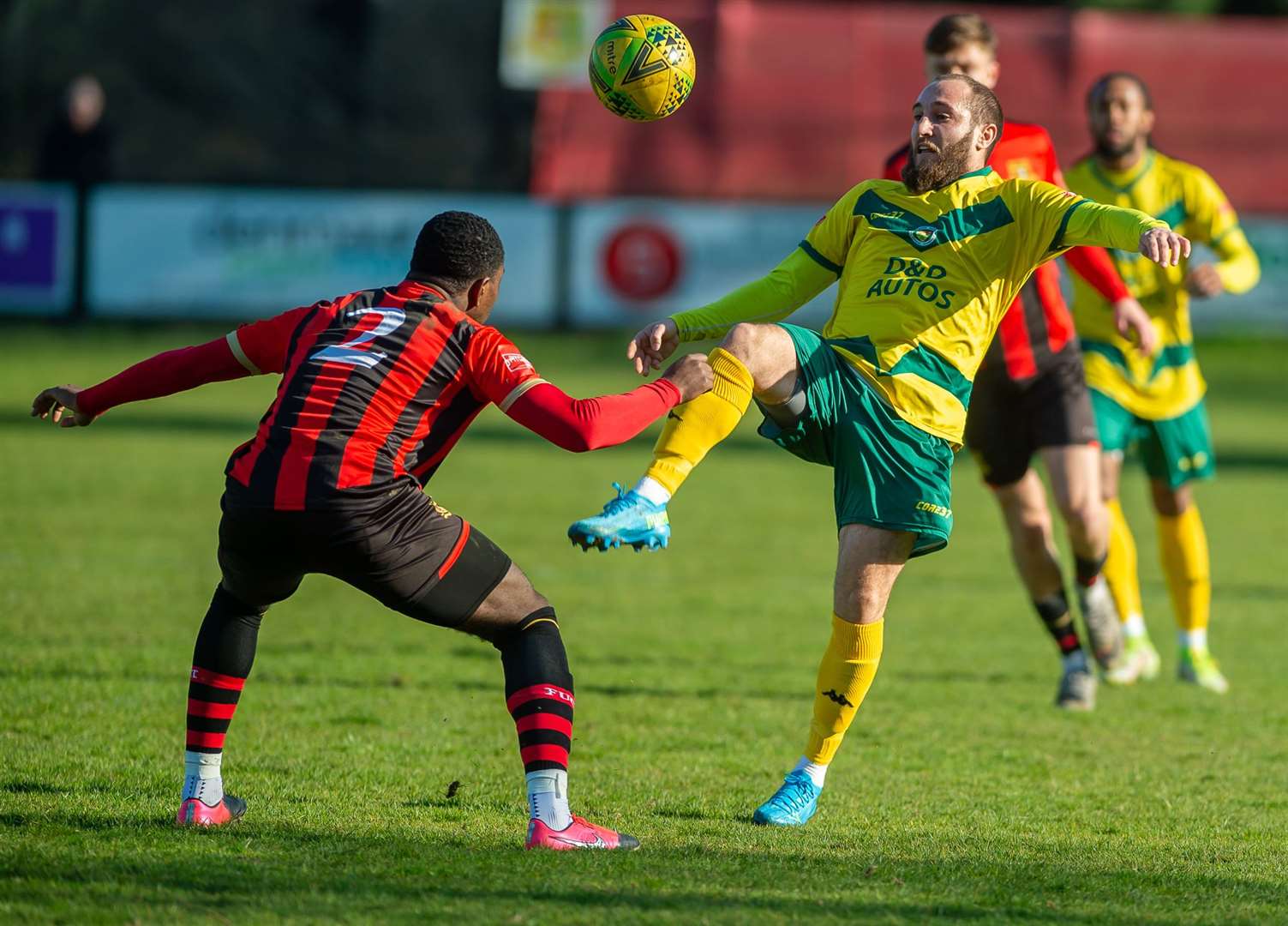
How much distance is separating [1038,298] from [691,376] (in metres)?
3.08

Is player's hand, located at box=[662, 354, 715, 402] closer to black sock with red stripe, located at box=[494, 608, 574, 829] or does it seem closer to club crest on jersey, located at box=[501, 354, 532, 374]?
club crest on jersey, located at box=[501, 354, 532, 374]

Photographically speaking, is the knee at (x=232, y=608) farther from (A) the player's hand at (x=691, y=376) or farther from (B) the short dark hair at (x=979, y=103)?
(B) the short dark hair at (x=979, y=103)

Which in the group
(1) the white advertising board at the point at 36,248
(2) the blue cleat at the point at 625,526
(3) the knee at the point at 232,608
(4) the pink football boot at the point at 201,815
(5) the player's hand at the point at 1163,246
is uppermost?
(5) the player's hand at the point at 1163,246

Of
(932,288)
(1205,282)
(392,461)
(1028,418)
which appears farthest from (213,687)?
(1205,282)

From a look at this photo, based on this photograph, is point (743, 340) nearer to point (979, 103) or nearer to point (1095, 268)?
point (979, 103)

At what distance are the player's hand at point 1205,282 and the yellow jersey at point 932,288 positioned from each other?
2.64 metres

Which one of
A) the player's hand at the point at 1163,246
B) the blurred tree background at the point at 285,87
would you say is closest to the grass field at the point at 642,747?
the player's hand at the point at 1163,246

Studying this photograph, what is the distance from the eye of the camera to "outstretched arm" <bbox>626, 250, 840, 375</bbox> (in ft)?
16.4

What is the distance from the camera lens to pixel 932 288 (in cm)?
517

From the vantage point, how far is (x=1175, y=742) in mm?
6699

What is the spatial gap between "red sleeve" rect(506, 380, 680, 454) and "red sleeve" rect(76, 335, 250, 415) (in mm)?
853

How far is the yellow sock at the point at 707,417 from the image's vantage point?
4824 mm

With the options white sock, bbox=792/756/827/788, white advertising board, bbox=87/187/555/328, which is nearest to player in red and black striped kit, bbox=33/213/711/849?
white sock, bbox=792/756/827/788

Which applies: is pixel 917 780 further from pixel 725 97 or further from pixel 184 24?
pixel 184 24
